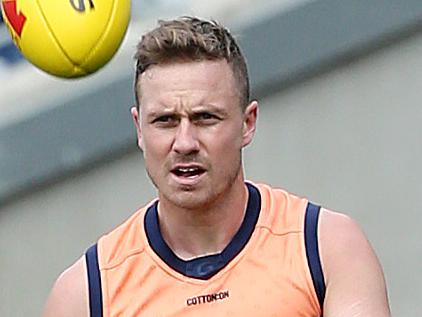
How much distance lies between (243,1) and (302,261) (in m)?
2.81

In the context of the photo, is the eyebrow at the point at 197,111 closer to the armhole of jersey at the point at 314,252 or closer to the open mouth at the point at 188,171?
the open mouth at the point at 188,171

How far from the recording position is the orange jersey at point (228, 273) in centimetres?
371

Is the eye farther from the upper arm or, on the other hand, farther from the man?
the upper arm

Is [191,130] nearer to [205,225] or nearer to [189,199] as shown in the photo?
[189,199]

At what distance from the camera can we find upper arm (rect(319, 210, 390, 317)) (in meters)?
3.66

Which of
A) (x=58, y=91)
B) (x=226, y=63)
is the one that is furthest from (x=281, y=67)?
(x=226, y=63)

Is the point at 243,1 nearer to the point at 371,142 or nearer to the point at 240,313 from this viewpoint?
the point at 371,142

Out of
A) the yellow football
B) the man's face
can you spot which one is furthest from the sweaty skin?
the yellow football

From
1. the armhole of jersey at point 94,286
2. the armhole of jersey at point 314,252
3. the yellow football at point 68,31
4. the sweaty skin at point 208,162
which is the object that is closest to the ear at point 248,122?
the sweaty skin at point 208,162

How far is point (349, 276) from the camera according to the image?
368 cm

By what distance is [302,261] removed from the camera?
3.72 m

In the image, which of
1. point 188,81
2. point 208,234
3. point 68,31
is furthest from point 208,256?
point 68,31

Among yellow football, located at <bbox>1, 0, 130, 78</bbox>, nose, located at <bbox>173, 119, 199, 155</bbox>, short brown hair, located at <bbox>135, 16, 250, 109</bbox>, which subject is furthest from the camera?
yellow football, located at <bbox>1, 0, 130, 78</bbox>

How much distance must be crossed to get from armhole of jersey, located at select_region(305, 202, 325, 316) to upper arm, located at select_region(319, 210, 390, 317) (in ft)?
0.05
